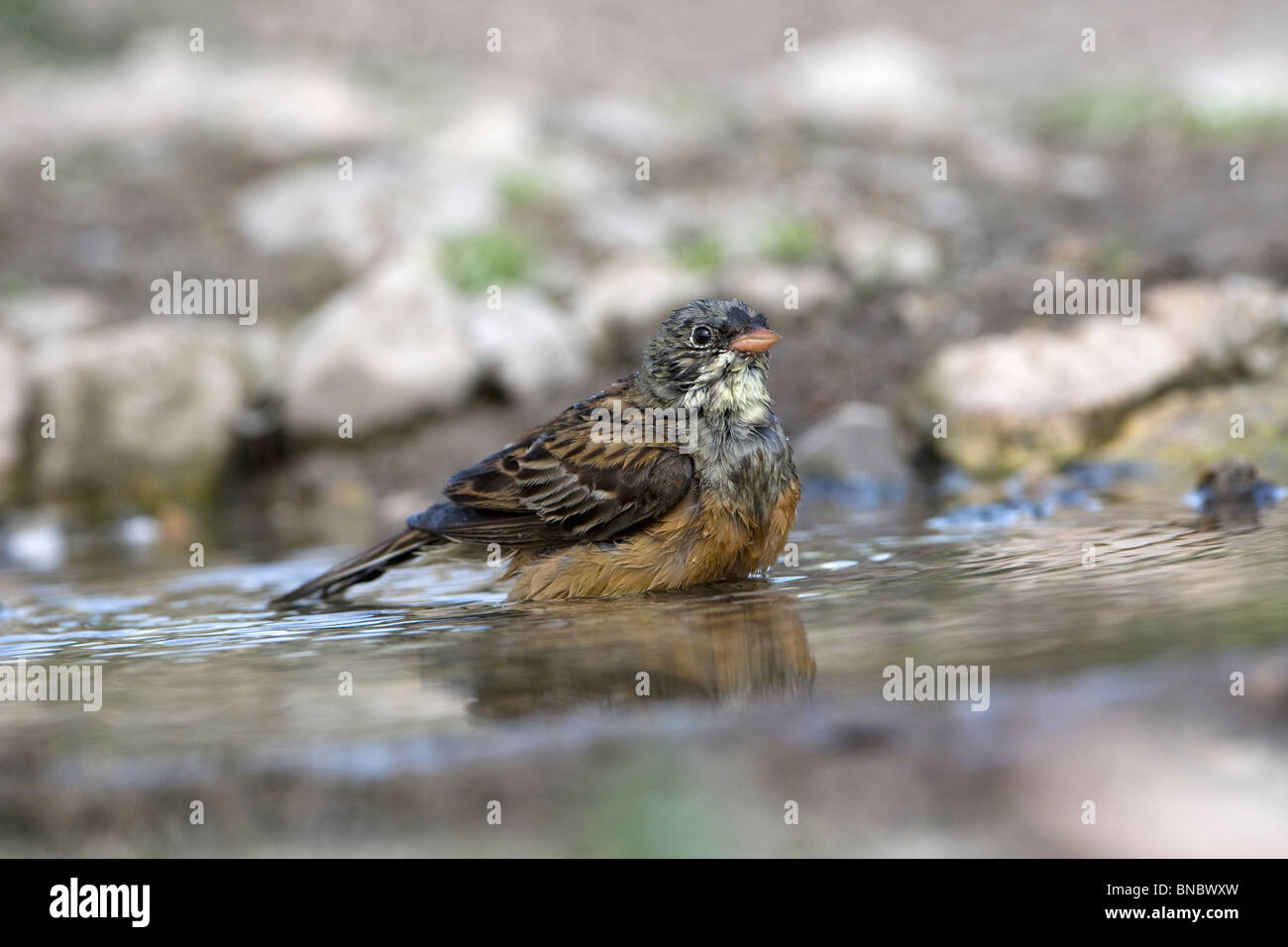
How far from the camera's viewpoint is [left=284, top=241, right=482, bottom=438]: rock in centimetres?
1102

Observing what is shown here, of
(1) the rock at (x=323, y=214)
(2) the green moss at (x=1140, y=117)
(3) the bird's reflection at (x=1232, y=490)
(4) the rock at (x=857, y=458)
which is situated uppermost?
(2) the green moss at (x=1140, y=117)

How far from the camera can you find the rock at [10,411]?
1085 centimetres

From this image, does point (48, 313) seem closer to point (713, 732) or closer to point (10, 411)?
point (10, 411)

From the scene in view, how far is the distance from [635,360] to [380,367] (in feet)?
6.39

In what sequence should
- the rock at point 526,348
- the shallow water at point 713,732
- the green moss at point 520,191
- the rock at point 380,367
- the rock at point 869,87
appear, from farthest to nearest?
the rock at point 869,87 < the green moss at point 520,191 < the rock at point 526,348 < the rock at point 380,367 < the shallow water at point 713,732

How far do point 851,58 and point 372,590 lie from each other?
563 inches

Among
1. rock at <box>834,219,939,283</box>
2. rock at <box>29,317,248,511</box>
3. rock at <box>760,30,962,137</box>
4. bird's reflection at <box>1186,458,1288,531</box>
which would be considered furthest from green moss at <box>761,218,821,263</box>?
bird's reflection at <box>1186,458,1288,531</box>

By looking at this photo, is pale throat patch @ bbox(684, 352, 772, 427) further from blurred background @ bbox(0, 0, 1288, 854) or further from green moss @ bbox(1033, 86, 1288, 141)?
green moss @ bbox(1033, 86, 1288, 141)

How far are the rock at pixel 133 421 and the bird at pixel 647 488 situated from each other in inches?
202

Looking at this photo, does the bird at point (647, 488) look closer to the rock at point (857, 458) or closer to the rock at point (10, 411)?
the rock at point (857, 458)

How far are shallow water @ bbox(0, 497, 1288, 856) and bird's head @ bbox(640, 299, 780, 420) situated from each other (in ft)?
3.72

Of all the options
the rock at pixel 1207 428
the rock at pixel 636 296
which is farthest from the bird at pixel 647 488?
the rock at pixel 636 296

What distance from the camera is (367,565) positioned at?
6406mm

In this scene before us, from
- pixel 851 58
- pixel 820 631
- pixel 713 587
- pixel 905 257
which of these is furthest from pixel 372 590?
pixel 851 58
